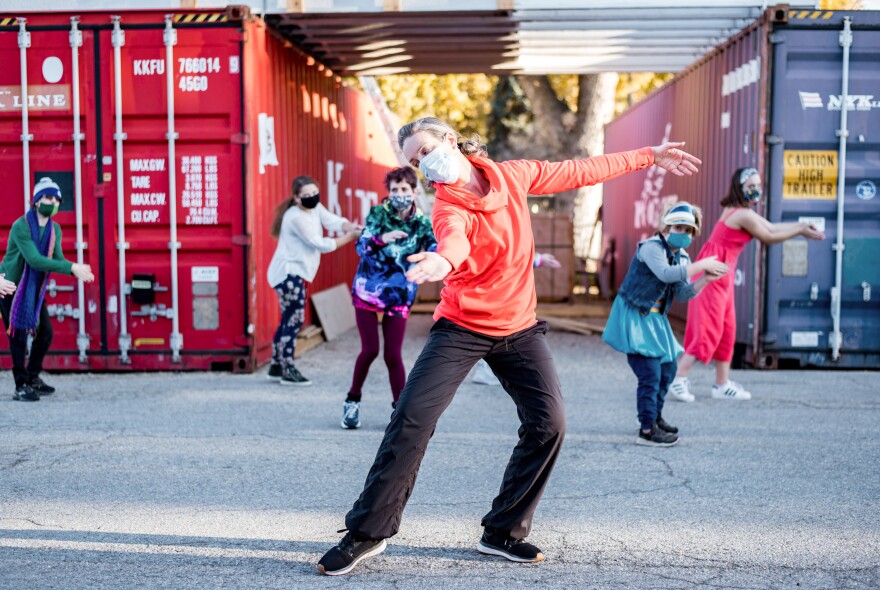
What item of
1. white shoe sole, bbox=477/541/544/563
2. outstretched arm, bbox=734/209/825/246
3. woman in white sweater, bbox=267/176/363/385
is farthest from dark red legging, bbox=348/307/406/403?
outstretched arm, bbox=734/209/825/246

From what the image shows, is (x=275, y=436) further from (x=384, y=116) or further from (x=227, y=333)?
(x=384, y=116)

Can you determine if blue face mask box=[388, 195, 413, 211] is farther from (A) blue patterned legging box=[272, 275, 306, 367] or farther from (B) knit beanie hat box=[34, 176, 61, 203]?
(B) knit beanie hat box=[34, 176, 61, 203]

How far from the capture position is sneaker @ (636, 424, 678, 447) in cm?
692

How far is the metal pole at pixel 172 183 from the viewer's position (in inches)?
388

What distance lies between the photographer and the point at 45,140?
1002 cm

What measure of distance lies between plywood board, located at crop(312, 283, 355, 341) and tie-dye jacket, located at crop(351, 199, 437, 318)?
5860 millimetres

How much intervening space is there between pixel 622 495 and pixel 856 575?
59.6 inches

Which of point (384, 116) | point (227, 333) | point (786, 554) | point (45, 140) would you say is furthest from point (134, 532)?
point (384, 116)

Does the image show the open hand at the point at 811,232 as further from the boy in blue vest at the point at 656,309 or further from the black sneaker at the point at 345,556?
the black sneaker at the point at 345,556

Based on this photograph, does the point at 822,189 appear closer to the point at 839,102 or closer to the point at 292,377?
the point at 839,102

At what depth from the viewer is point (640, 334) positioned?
683cm

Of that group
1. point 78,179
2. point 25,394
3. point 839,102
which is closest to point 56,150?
point 78,179

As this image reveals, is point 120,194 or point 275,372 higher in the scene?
point 120,194

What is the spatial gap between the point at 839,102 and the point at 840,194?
33.6 inches
